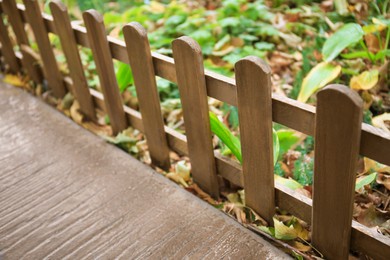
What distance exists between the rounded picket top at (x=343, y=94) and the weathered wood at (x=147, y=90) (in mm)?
889

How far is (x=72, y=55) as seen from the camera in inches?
97.0

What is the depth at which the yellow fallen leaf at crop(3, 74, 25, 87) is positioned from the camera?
3133 mm

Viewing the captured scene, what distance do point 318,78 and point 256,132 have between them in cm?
92

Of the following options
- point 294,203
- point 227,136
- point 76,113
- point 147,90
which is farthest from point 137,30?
point 76,113

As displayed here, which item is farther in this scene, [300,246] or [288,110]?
[300,246]

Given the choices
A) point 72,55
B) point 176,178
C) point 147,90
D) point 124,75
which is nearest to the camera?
point 147,90

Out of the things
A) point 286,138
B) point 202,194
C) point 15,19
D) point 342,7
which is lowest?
point 202,194

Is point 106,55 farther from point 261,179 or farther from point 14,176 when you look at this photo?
point 261,179

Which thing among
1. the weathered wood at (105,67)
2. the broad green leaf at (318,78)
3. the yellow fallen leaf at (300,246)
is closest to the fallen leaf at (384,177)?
the yellow fallen leaf at (300,246)

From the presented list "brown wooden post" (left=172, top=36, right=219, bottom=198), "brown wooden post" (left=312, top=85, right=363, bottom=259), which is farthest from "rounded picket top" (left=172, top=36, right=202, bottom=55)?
"brown wooden post" (left=312, top=85, right=363, bottom=259)

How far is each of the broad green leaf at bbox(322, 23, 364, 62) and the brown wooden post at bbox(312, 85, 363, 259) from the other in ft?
3.54

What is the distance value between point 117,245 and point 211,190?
53 centimetres

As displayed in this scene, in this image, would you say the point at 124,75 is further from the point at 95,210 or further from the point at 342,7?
the point at 342,7

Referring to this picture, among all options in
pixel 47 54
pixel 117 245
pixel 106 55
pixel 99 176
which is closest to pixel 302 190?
pixel 117 245
